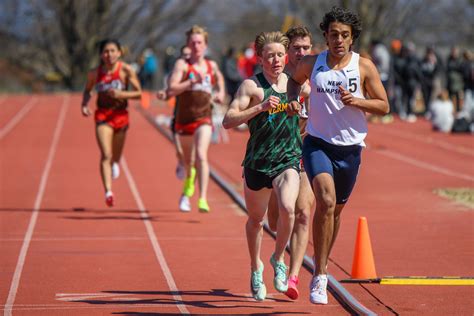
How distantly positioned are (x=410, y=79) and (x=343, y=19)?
24.6m

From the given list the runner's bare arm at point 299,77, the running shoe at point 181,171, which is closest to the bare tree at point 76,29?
the running shoe at point 181,171

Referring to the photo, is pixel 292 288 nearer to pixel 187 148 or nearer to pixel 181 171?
pixel 187 148

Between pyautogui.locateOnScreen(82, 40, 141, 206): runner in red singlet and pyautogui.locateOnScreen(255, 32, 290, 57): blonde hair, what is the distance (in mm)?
5801

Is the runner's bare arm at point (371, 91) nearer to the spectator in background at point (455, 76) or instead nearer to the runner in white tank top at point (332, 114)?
the runner in white tank top at point (332, 114)

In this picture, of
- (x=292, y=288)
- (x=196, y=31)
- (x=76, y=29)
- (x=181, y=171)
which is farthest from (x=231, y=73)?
(x=76, y=29)

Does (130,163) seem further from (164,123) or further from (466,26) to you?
(466,26)

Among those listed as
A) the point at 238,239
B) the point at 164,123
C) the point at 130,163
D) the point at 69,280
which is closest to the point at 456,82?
the point at 164,123

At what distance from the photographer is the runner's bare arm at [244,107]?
8.63 meters

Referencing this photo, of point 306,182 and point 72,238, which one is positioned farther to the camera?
point 72,238

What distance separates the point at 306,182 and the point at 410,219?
18.1 feet

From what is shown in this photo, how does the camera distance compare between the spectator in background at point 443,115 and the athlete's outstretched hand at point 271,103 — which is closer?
the athlete's outstretched hand at point 271,103

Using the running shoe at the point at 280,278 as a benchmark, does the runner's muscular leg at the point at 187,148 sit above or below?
below

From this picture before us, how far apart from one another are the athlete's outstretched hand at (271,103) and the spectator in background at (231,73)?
72.2ft

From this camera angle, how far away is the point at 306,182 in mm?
9180
